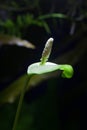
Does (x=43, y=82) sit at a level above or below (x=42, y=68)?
above

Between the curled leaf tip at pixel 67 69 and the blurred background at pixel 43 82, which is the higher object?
the blurred background at pixel 43 82

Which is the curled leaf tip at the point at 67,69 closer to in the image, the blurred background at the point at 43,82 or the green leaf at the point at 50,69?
the green leaf at the point at 50,69

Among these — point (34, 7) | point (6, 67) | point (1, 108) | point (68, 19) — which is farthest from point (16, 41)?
point (34, 7)

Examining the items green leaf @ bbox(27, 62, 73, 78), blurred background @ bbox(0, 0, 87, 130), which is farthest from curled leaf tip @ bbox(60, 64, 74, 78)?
blurred background @ bbox(0, 0, 87, 130)

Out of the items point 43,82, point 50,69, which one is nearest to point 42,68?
point 50,69

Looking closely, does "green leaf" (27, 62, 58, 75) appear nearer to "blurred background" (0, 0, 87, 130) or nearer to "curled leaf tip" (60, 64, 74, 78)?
"curled leaf tip" (60, 64, 74, 78)

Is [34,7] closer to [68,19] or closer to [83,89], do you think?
[68,19]

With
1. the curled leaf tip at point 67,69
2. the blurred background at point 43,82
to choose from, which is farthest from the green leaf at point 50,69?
the blurred background at point 43,82

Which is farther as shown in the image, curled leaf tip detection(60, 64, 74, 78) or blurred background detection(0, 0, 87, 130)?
blurred background detection(0, 0, 87, 130)

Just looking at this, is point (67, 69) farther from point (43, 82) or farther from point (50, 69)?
point (43, 82)
